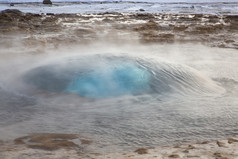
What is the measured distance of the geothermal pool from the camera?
8.71ft

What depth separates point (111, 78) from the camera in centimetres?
319

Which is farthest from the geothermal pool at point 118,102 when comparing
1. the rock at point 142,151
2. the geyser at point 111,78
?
the rock at point 142,151

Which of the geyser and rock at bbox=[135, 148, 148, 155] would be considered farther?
the geyser

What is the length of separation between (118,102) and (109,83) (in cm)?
27

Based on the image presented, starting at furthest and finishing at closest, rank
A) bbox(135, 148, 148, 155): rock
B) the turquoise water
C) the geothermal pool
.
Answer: the turquoise water, the geothermal pool, bbox(135, 148, 148, 155): rock

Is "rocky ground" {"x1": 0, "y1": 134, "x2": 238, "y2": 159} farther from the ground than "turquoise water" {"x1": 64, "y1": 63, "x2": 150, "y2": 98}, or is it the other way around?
"turquoise water" {"x1": 64, "y1": 63, "x2": 150, "y2": 98}

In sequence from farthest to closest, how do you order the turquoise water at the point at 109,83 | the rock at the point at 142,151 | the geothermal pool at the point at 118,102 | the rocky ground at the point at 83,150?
the turquoise water at the point at 109,83
the geothermal pool at the point at 118,102
the rock at the point at 142,151
the rocky ground at the point at 83,150

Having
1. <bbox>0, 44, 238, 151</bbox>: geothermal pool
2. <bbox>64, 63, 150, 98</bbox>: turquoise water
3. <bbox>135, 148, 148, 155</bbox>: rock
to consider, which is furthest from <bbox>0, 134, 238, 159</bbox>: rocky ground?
<bbox>64, 63, 150, 98</bbox>: turquoise water

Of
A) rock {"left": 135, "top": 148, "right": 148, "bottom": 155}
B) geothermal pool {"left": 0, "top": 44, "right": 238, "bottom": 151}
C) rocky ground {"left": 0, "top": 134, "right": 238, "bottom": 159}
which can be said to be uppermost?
geothermal pool {"left": 0, "top": 44, "right": 238, "bottom": 151}

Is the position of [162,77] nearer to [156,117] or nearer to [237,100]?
[156,117]

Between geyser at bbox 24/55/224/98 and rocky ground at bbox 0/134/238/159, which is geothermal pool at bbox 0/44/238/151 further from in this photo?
rocky ground at bbox 0/134/238/159

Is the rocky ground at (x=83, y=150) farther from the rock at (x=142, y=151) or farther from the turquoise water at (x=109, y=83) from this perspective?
the turquoise water at (x=109, y=83)

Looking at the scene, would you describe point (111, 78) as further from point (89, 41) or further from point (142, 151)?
point (89, 41)

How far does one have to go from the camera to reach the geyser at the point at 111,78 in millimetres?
3205
